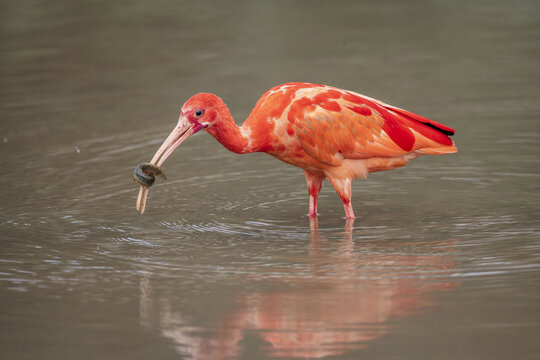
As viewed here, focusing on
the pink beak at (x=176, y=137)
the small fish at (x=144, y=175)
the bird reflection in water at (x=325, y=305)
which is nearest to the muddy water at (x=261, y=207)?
the bird reflection in water at (x=325, y=305)

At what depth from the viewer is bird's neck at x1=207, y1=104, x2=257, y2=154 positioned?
712cm

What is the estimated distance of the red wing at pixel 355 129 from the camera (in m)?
7.39

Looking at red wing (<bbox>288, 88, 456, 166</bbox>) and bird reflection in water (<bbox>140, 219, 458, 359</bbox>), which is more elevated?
red wing (<bbox>288, 88, 456, 166</bbox>)

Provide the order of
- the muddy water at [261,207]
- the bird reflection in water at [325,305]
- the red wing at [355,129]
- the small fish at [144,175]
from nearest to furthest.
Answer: the bird reflection in water at [325,305] → the muddy water at [261,207] → the small fish at [144,175] → the red wing at [355,129]

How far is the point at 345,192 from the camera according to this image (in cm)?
761

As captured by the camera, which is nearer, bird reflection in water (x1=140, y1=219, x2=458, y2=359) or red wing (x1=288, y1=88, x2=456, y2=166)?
bird reflection in water (x1=140, y1=219, x2=458, y2=359)

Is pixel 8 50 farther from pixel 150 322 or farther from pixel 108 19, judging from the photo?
pixel 150 322

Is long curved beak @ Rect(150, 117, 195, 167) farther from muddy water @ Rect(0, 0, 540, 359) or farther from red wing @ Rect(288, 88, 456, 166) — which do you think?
red wing @ Rect(288, 88, 456, 166)

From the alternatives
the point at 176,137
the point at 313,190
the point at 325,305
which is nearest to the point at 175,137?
the point at 176,137

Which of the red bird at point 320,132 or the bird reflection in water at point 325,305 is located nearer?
the bird reflection in water at point 325,305

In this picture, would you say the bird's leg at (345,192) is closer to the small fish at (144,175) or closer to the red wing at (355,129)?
the red wing at (355,129)

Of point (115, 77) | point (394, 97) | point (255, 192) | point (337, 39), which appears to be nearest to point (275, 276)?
point (255, 192)

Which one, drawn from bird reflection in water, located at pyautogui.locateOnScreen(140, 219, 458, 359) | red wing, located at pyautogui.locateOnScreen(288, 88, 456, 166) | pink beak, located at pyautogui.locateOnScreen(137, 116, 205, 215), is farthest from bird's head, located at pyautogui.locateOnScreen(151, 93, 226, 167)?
bird reflection in water, located at pyautogui.locateOnScreen(140, 219, 458, 359)

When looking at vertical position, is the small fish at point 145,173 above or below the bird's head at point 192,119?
below
